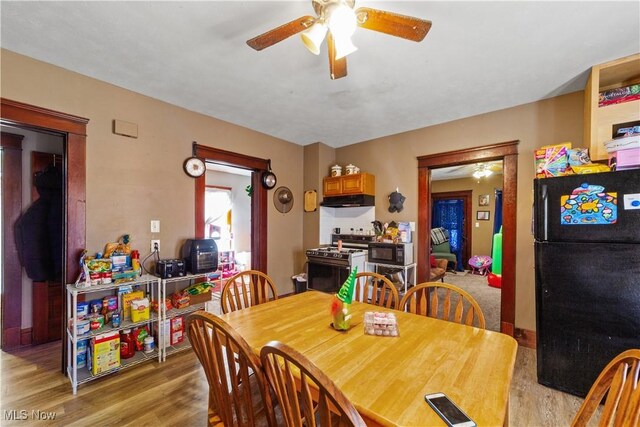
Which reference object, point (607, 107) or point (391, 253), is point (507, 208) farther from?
point (391, 253)

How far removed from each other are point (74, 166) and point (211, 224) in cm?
367

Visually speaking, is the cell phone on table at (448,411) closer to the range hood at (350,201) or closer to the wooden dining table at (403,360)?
the wooden dining table at (403,360)

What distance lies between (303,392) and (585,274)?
2188 millimetres

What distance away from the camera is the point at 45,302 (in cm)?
269

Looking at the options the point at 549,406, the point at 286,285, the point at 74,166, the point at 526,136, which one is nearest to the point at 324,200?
the point at 286,285

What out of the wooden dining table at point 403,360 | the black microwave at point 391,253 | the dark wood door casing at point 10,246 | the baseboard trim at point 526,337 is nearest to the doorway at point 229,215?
the dark wood door casing at point 10,246

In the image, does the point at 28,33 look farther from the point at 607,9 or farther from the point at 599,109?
the point at 599,109

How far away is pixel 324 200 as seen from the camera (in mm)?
4164

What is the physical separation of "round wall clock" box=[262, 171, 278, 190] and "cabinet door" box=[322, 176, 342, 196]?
82 centimetres

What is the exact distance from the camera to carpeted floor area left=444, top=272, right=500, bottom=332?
342 centimetres

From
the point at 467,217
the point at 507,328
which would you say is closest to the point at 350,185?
the point at 507,328

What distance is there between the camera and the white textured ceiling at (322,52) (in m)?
1.58

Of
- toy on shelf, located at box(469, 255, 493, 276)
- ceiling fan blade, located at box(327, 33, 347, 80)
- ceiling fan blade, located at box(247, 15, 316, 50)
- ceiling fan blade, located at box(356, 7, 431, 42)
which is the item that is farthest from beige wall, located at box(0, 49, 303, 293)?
toy on shelf, located at box(469, 255, 493, 276)

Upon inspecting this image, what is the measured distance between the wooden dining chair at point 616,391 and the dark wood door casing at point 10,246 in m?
4.12
